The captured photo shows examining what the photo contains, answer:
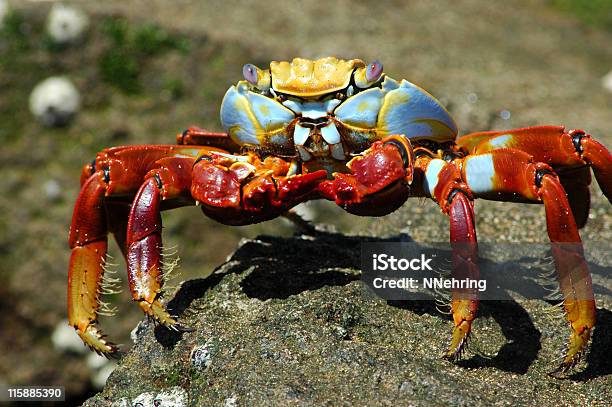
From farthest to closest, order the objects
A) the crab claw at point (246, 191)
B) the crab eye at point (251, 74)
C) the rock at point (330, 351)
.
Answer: the crab eye at point (251, 74) → the crab claw at point (246, 191) → the rock at point (330, 351)

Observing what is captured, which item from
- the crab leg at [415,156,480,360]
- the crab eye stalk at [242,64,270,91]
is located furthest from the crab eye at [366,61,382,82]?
the crab leg at [415,156,480,360]

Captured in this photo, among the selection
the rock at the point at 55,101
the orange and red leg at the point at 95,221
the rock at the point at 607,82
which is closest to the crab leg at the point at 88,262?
the orange and red leg at the point at 95,221

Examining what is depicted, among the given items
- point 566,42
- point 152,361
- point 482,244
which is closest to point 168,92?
point 482,244

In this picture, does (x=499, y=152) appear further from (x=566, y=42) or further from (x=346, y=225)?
(x=566, y=42)

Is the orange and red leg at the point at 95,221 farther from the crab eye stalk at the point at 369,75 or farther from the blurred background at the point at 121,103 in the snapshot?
the blurred background at the point at 121,103

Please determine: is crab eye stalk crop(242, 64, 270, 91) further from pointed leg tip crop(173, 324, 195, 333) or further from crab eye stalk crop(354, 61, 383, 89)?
pointed leg tip crop(173, 324, 195, 333)
